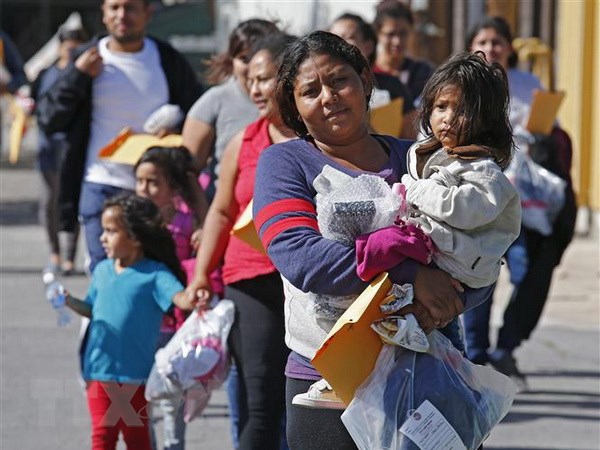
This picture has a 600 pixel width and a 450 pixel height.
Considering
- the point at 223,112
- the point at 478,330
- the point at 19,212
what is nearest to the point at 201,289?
the point at 223,112

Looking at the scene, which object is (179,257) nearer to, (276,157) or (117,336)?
(117,336)

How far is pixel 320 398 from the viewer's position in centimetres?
352

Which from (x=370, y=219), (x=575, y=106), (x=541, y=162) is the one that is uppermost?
(x=370, y=219)

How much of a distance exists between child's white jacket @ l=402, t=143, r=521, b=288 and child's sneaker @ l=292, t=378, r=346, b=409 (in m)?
0.42

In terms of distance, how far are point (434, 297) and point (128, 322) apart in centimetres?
214

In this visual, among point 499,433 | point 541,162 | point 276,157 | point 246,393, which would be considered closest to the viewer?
point 276,157

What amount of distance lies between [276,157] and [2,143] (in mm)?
27218

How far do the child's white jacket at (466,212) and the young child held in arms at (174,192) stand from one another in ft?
8.20

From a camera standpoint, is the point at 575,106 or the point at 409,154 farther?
the point at 575,106

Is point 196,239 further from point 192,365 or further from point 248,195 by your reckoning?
point 248,195

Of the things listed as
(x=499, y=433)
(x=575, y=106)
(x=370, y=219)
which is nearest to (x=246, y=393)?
(x=370, y=219)

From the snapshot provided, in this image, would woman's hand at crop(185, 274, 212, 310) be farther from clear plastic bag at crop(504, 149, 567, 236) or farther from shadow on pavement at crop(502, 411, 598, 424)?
clear plastic bag at crop(504, 149, 567, 236)

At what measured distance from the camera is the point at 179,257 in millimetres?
5844

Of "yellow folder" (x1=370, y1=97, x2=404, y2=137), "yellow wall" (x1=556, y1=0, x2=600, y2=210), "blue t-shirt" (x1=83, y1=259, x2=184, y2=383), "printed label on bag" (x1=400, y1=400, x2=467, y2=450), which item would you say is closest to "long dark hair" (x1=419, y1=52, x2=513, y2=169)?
"printed label on bag" (x1=400, y1=400, x2=467, y2=450)
